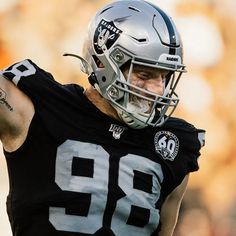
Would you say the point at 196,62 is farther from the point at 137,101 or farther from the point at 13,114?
the point at 13,114

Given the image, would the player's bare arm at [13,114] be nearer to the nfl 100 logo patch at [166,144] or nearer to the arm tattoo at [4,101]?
the arm tattoo at [4,101]

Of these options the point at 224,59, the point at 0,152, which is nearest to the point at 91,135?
the point at 0,152

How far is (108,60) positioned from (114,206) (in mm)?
489

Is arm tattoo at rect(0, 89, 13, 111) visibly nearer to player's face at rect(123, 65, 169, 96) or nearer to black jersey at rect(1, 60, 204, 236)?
black jersey at rect(1, 60, 204, 236)

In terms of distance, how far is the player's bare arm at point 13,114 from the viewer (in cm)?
298

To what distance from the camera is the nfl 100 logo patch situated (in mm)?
3281

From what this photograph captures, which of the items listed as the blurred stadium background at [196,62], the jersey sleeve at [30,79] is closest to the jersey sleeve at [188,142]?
the jersey sleeve at [30,79]

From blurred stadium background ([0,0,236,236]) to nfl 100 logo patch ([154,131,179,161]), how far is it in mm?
3268

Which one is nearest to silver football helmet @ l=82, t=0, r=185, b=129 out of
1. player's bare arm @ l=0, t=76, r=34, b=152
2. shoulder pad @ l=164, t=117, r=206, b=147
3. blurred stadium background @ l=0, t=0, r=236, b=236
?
shoulder pad @ l=164, t=117, r=206, b=147

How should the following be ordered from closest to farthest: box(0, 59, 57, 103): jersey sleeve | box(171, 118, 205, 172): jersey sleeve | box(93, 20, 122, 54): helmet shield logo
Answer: box(0, 59, 57, 103): jersey sleeve < box(93, 20, 122, 54): helmet shield logo < box(171, 118, 205, 172): jersey sleeve

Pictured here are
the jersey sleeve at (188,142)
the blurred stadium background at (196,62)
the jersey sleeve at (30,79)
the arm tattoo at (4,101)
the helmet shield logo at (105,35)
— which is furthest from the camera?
the blurred stadium background at (196,62)

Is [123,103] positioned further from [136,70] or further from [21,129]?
[21,129]

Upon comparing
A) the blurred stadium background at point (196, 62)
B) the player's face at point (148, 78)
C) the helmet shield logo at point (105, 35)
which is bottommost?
the blurred stadium background at point (196, 62)

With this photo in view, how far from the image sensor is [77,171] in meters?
3.09
